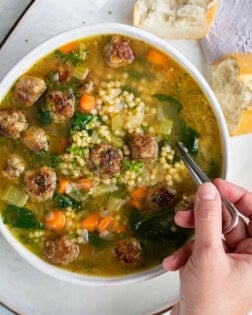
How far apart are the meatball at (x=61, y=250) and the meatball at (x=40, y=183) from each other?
25 centimetres

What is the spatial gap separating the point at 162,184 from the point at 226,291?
2.78ft

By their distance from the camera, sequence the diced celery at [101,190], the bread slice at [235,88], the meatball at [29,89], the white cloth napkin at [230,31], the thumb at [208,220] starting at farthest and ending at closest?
the white cloth napkin at [230,31] → the bread slice at [235,88] → the diced celery at [101,190] → the meatball at [29,89] → the thumb at [208,220]

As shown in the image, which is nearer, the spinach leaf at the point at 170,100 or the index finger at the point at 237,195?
the index finger at the point at 237,195

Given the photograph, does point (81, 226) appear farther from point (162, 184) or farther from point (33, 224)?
point (162, 184)

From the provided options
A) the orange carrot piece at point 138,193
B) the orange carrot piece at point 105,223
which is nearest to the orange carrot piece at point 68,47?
the orange carrot piece at point 138,193

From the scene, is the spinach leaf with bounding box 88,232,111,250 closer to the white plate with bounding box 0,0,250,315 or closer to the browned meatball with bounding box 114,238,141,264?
the browned meatball with bounding box 114,238,141,264

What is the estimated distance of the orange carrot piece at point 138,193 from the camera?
147 inches

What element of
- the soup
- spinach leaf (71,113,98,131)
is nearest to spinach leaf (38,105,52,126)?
the soup

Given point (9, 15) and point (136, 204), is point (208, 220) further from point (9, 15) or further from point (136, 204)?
point (9, 15)

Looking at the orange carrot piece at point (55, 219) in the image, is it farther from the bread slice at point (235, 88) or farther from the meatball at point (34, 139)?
the bread slice at point (235, 88)

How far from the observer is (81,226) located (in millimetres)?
3744

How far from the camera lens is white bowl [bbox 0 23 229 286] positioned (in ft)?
11.7

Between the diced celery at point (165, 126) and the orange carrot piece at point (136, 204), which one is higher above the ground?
the diced celery at point (165, 126)

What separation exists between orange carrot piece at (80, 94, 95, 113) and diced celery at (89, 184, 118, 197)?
44 centimetres
